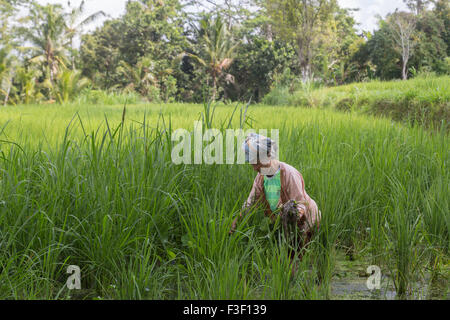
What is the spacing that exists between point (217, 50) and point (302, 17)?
4679 millimetres

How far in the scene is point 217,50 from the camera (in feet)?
57.9

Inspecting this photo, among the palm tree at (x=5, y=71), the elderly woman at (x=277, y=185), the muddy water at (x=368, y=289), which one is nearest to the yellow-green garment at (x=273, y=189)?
the elderly woman at (x=277, y=185)

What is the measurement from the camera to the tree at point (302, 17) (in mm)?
14000

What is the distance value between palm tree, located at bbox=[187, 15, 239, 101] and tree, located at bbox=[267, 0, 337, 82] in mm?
3376

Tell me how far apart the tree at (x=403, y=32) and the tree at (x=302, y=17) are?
85.8 inches

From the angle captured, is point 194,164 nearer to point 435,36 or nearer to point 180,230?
point 180,230

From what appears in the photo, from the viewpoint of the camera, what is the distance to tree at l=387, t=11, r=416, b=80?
41.6ft

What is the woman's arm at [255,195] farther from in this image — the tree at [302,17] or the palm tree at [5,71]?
the palm tree at [5,71]

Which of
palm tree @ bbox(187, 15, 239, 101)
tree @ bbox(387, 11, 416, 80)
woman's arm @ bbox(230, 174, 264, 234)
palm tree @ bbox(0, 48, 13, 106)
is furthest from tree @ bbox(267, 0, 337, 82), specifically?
woman's arm @ bbox(230, 174, 264, 234)

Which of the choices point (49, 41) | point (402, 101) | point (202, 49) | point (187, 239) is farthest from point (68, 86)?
point (187, 239)

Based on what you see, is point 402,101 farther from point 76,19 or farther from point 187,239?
point 76,19

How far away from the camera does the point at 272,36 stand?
68.2 feet

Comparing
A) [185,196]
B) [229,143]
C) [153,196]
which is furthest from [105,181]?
[229,143]
